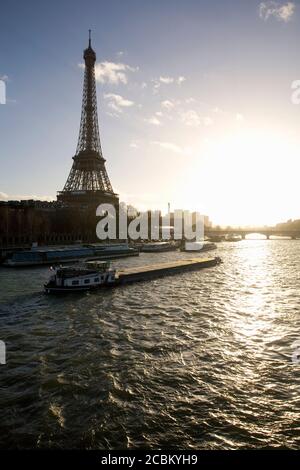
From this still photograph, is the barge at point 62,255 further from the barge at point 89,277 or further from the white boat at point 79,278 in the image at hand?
the white boat at point 79,278

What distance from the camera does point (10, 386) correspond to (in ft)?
53.3

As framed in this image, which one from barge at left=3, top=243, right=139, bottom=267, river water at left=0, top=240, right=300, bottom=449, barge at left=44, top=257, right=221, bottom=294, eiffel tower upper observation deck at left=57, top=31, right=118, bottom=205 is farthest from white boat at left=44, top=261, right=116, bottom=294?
eiffel tower upper observation deck at left=57, top=31, right=118, bottom=205

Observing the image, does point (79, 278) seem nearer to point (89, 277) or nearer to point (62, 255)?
point (89, 277)

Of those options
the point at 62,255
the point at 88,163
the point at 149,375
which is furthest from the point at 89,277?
the point at 88,163

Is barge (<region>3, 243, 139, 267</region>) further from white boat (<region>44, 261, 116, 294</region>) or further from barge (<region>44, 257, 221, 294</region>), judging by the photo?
white boat (<region>44, 261, 116, 294</region>)

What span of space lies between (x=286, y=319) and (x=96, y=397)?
64.5 ft

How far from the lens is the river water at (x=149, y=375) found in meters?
12.8

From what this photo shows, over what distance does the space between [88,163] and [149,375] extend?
136648 millimetres

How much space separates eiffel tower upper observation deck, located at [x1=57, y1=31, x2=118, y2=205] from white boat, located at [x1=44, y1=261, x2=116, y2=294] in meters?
98.0

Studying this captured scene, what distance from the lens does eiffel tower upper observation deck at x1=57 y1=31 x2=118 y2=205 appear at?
5541 inches

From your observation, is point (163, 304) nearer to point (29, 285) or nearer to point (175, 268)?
point (29, 285)

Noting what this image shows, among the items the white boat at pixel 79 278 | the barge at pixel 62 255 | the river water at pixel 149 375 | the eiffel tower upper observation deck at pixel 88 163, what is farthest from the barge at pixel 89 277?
the eiffel tower upper observation deck at pixel 88 163
